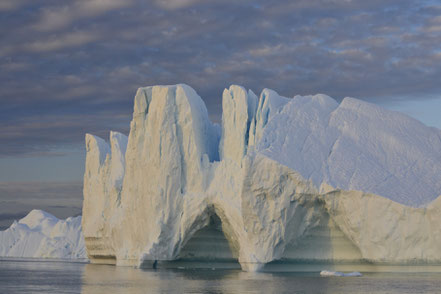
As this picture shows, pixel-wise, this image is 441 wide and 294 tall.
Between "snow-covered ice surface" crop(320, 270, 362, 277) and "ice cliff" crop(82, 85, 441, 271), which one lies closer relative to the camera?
"ice cliff" crop(82, 85, 441, 271)

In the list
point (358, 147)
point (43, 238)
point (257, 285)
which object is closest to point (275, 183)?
point (358, 147)

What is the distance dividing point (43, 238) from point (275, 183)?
69561 mm

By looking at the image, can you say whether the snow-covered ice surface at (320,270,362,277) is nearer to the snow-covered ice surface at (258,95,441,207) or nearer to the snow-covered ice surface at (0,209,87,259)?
the snow-covered ice surface at (258,95,441,207)

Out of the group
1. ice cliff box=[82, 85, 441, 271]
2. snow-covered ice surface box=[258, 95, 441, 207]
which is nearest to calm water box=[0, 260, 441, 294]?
ice cliff box=[82, 85, 441, 271]

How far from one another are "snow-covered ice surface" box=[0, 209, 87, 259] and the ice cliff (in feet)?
160

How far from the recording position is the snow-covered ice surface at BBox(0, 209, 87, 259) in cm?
8750

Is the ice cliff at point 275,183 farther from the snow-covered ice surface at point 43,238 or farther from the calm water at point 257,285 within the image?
the snow-covered ice surface at point 43,238

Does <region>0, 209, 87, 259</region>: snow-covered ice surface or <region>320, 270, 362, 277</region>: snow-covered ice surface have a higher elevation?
<region>320, 270, 362, 277</region>: snow-covered ice surface

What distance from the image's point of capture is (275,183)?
96.3 ft

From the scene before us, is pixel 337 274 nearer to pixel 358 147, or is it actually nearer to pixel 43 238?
pixel 358 147

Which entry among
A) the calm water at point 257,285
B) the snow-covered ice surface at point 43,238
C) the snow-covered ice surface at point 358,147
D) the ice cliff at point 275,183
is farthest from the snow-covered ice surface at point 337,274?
the snow-covered ice surface at point 43,238

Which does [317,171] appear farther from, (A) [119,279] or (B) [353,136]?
(A) [119,279]

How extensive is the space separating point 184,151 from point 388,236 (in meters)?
12.0

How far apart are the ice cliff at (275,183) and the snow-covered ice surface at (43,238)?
48717 mm
